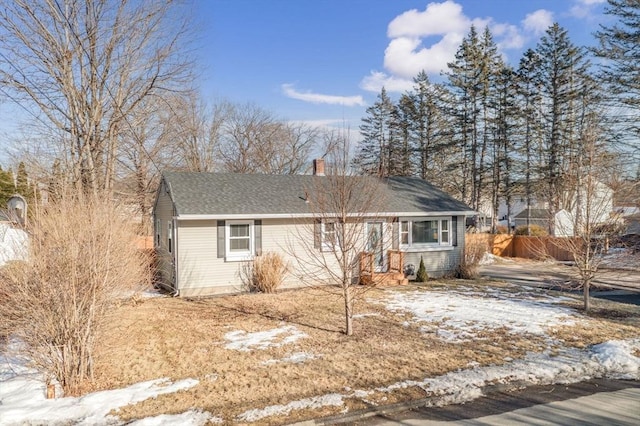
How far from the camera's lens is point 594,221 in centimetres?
943

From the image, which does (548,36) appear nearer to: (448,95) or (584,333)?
(448,95)

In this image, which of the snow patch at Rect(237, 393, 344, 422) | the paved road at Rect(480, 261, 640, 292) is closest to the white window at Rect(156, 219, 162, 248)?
the snow patch at Rect(237, 393, 344, 422)

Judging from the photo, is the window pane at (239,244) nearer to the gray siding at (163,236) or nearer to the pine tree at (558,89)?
the gray siding at (163,236)

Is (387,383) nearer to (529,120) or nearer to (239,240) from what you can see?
(239,240)

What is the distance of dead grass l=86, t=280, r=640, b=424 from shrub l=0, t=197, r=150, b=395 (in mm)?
434

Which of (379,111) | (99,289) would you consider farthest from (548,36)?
(99,289)

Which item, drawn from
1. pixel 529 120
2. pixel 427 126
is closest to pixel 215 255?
pixel 427 126

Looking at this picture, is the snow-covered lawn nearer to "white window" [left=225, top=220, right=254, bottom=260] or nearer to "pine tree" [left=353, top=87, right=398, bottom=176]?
"white window" [left=225, top=220, right=254, bottom=260]

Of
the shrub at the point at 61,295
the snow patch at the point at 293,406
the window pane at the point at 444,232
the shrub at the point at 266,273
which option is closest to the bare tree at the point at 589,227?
the window pane at the point at 444,232

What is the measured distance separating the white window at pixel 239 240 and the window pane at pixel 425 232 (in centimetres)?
620

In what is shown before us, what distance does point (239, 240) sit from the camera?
40.8 feet

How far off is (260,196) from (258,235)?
5.29 feet

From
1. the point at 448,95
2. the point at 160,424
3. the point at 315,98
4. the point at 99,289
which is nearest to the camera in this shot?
the point at 160,424

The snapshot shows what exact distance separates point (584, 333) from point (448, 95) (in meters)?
24.7
